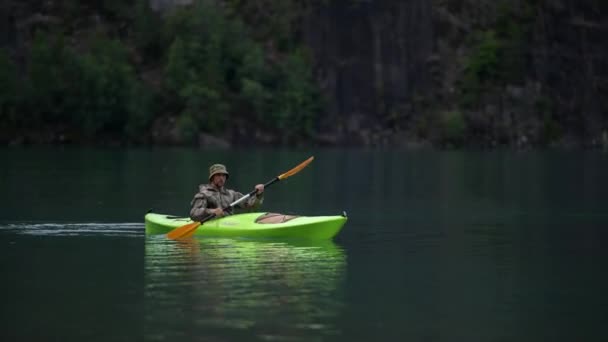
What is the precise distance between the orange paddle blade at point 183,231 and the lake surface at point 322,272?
0.21 m

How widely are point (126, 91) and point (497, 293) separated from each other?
288 feet

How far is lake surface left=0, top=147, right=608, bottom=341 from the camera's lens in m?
15.5

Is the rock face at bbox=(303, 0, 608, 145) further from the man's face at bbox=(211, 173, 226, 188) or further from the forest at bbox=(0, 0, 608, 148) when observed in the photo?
the man's face at bbox=(211, 173, 226, 188)

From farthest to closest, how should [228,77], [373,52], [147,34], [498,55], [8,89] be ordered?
1. [147,34]
2. [498,55]
3. [373,52]
4. [228,77]
5. [8,89]

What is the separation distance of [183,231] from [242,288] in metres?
7.41

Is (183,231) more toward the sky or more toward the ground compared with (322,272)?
more toward the sky

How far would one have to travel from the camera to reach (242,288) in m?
18.2

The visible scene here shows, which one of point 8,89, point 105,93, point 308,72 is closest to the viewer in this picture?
point 8,89

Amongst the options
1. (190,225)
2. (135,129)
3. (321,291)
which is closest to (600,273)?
(321,291)

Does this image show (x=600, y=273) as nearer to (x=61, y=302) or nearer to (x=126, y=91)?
(x=61, y=302)

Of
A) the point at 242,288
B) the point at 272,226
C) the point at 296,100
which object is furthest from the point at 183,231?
the point at 296,100

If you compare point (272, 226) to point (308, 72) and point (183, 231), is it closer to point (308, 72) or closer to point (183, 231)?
point (183, 231)

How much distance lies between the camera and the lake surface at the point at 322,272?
1549 centimetres

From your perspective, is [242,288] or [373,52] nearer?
[242,288]
